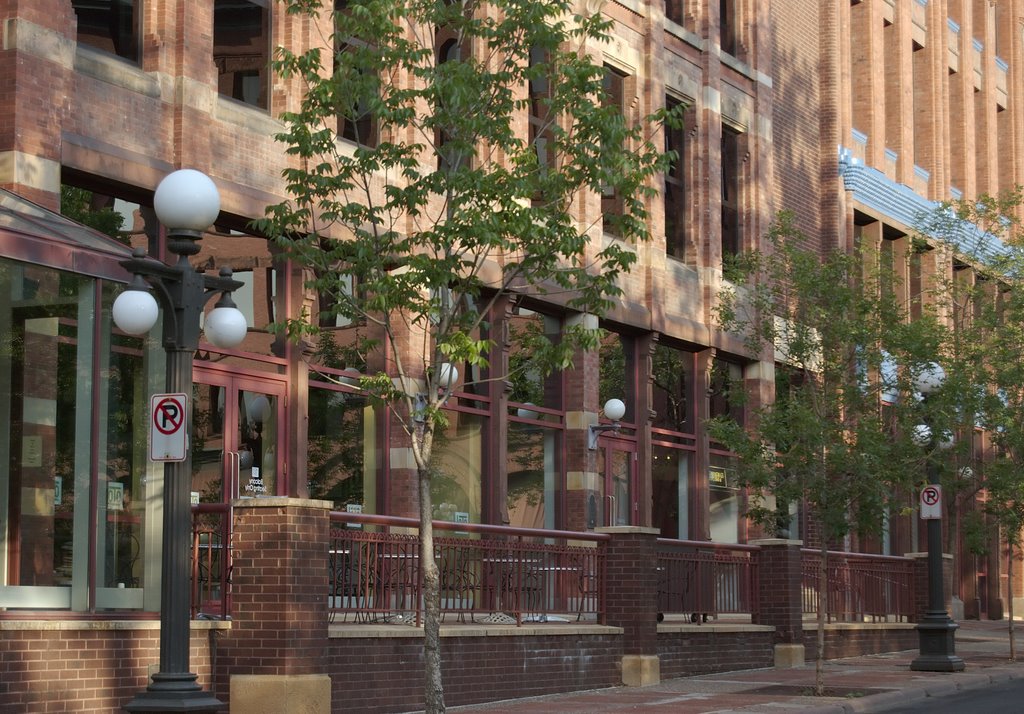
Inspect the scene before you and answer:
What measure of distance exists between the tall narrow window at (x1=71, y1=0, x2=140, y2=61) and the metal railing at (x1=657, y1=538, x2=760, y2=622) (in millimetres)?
9392

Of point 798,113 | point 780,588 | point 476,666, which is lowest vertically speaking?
point 476,666

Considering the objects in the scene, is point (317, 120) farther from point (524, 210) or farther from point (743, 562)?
point (743, 562)

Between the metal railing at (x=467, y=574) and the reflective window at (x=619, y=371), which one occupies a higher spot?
the reflective window at (x=619, y=371)

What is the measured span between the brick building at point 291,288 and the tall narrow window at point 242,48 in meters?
0.03

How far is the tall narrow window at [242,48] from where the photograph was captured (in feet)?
63.9

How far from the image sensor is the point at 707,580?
22.9 m

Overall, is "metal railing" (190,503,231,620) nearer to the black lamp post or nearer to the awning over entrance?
the awning over entrance

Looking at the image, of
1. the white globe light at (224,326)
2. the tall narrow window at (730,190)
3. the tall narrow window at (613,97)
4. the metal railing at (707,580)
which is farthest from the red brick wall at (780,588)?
the white globe light at (224,326)

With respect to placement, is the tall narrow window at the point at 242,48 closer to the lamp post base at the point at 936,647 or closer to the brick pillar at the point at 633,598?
the brick pillar at the point at 633,598

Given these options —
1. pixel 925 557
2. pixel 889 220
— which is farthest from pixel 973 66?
pixel 925 557

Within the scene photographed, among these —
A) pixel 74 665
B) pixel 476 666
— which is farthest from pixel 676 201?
pixel 74 665

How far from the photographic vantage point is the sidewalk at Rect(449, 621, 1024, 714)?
56.9 feet

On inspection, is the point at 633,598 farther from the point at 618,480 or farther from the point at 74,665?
the point at 74,665

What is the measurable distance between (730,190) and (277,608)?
18.7m
